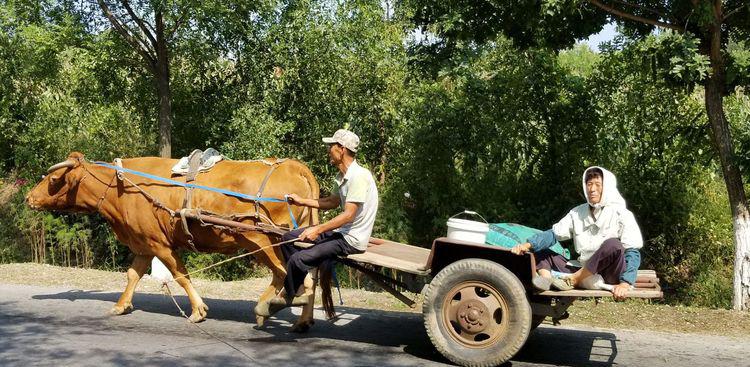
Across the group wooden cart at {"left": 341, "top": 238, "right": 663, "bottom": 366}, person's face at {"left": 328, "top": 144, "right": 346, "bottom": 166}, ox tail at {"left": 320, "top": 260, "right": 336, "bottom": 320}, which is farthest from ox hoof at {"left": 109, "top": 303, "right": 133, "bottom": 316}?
wooden cart at {"left": 341, "top": 238, "right": 663, "bottom": 366}

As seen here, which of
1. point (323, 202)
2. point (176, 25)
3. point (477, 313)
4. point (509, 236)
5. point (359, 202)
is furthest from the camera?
point (176, 25)

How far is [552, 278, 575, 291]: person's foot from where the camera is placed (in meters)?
6.79

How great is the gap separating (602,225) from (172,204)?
15.8 ft

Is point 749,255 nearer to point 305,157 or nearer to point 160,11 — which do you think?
point 305,157

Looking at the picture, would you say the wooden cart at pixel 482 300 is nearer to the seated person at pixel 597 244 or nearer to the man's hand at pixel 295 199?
the seated person at pixel 597 244

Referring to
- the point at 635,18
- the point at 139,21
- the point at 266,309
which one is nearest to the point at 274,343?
the point at 266,309

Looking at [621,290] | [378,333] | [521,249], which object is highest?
[521,249]

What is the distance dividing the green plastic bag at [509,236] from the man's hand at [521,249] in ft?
1.22

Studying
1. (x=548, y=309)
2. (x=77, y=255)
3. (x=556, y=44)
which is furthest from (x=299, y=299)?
(x=77, y=255)

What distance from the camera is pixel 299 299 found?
779 centimetres

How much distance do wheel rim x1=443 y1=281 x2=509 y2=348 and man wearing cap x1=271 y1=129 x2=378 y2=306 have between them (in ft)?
3.89

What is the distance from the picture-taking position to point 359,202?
25.3 feet

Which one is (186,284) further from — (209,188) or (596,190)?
(596,190)

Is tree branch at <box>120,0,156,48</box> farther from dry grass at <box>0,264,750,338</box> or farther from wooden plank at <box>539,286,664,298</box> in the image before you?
wooden plank at <box>539,286,664,298</box>
